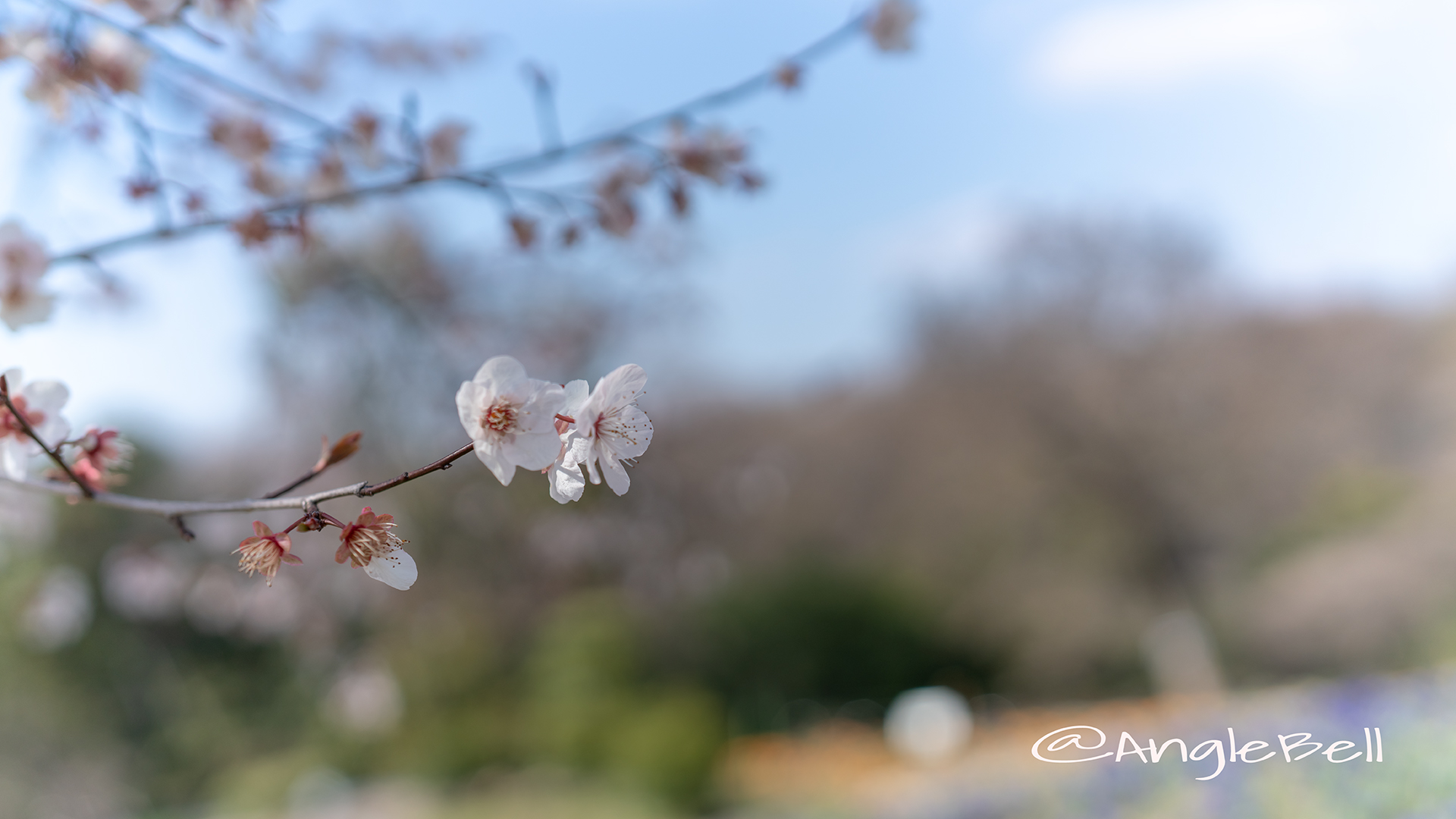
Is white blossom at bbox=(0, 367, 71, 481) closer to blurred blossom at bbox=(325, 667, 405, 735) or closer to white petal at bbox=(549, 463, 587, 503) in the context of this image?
white petal at bbox=(549, 463, 587, 503)

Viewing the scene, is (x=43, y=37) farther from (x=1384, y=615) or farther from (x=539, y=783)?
(x=1384, y=615)

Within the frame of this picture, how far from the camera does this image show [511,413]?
79cm

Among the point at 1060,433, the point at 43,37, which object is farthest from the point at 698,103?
the point at 1060,433

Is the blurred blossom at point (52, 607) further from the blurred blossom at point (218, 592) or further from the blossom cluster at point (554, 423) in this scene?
the blossom cluster at point (554, 423)

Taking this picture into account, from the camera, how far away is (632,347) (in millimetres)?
7121

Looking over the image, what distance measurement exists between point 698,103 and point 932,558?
879 cm

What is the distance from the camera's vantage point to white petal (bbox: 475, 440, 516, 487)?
0.76 metres

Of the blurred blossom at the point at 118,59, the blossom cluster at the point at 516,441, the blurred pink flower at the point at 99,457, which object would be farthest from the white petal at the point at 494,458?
the blurred blossom at the point at 118,59

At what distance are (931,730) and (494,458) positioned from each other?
5871 millimetres

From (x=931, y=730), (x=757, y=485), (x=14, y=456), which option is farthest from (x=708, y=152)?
(x=757, y=485)

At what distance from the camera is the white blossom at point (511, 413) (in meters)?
0.78

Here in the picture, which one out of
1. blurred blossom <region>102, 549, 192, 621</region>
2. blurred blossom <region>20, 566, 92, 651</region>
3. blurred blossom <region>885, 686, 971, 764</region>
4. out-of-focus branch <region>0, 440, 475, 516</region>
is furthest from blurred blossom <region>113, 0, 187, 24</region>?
blurred blossom <region>885, 686, 971, 764</region>

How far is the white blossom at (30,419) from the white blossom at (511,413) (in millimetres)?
523

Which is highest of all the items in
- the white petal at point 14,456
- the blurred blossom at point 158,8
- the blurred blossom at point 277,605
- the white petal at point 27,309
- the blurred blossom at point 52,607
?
the blurred blossom at point 277,605
